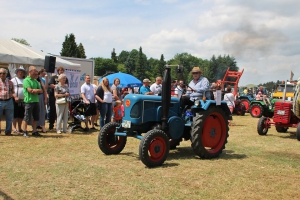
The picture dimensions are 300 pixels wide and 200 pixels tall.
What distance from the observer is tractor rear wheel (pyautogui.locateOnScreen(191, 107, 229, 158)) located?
6211 mm

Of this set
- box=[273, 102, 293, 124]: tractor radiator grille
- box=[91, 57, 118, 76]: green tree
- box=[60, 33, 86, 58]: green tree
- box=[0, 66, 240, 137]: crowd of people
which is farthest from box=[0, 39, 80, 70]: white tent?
box=[91, 57, 118, 76]: green tree

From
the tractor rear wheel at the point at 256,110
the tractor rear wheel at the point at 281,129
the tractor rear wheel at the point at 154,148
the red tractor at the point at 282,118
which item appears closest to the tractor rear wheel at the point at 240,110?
the tractor rear wheel at the point at 256,110

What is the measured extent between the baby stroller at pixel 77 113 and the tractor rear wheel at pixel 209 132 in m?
4.30

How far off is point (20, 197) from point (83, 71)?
47.8 feet

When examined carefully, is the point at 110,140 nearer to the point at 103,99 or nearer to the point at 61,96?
the point at 61,96

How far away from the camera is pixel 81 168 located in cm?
537

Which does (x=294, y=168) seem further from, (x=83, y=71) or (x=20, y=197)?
(x=83, y=71)

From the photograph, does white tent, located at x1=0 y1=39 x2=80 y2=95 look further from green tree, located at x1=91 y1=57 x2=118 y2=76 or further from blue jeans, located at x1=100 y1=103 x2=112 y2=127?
green tree, located at x1=91 y1=57 x2=118 y2=76

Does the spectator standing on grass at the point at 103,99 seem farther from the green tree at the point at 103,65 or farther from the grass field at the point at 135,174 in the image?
the green tree at the point at 103,65

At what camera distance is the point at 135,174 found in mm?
5109

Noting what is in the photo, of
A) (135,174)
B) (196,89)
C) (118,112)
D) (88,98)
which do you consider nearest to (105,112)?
(88,98)

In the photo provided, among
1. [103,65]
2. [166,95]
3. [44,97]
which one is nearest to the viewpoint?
[166,95]

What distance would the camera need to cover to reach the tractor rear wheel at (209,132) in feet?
20.4

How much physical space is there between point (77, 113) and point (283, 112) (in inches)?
244
